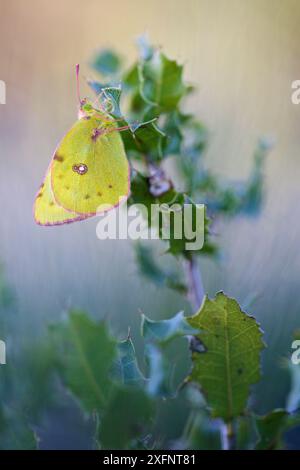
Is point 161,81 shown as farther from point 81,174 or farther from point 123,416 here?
point 123,416

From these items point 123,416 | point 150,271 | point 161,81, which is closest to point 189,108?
point 150,271

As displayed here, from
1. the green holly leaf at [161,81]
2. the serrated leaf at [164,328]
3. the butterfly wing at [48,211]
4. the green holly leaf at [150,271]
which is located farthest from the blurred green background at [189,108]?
the serrated leaf at [164,328]

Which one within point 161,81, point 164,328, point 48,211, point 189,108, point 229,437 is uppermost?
point 189,108

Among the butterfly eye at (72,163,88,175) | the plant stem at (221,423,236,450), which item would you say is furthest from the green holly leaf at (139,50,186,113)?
the plant stem at (221,423,236,450)

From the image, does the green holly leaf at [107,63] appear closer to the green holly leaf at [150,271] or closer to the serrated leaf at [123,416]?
the green holly leaf at [150,271]

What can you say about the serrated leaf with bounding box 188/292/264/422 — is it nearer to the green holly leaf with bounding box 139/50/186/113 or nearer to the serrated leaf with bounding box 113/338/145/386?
the serrated leaf with bounding box 113/338/145/386

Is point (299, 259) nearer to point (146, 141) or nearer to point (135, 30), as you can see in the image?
point (146, 141)
